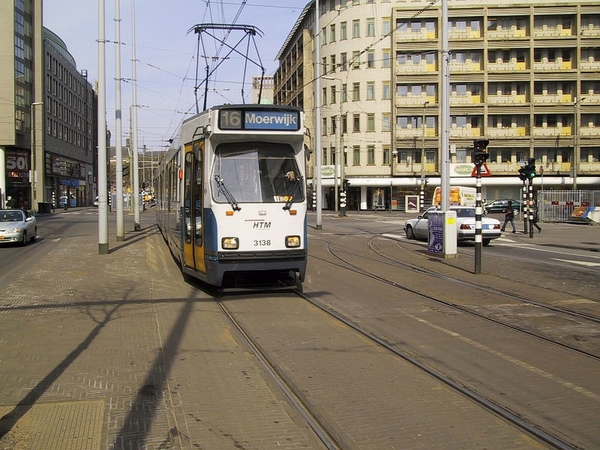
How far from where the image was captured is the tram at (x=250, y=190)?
11180mm

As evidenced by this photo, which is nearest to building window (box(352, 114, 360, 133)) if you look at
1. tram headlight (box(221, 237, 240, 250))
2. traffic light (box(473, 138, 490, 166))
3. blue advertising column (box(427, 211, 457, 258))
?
blue advertising column (box(427, 211, 457, 258))

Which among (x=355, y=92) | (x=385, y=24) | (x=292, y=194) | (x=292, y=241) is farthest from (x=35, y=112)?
(x=292, y=241)

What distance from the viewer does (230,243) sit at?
11.2 m

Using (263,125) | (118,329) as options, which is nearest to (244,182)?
(263,125)

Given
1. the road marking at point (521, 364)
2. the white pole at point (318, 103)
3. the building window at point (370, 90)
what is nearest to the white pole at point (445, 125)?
the road marking at point (521, 364)

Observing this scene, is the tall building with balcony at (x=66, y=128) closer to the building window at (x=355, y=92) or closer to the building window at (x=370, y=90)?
the building window at (x=355, y=92)

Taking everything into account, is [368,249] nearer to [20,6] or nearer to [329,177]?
[329,177]

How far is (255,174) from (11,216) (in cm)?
1832

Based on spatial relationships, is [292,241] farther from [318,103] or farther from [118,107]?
[318,103]

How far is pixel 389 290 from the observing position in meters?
13.1

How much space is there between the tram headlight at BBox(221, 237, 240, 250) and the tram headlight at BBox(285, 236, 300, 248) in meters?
0.89

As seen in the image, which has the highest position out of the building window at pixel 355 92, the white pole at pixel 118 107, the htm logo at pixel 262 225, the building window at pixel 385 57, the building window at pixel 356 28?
the building window at pixel 356 28

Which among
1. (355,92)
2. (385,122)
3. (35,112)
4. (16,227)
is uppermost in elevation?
(355,92)

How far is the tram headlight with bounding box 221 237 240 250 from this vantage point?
36.6 feet
